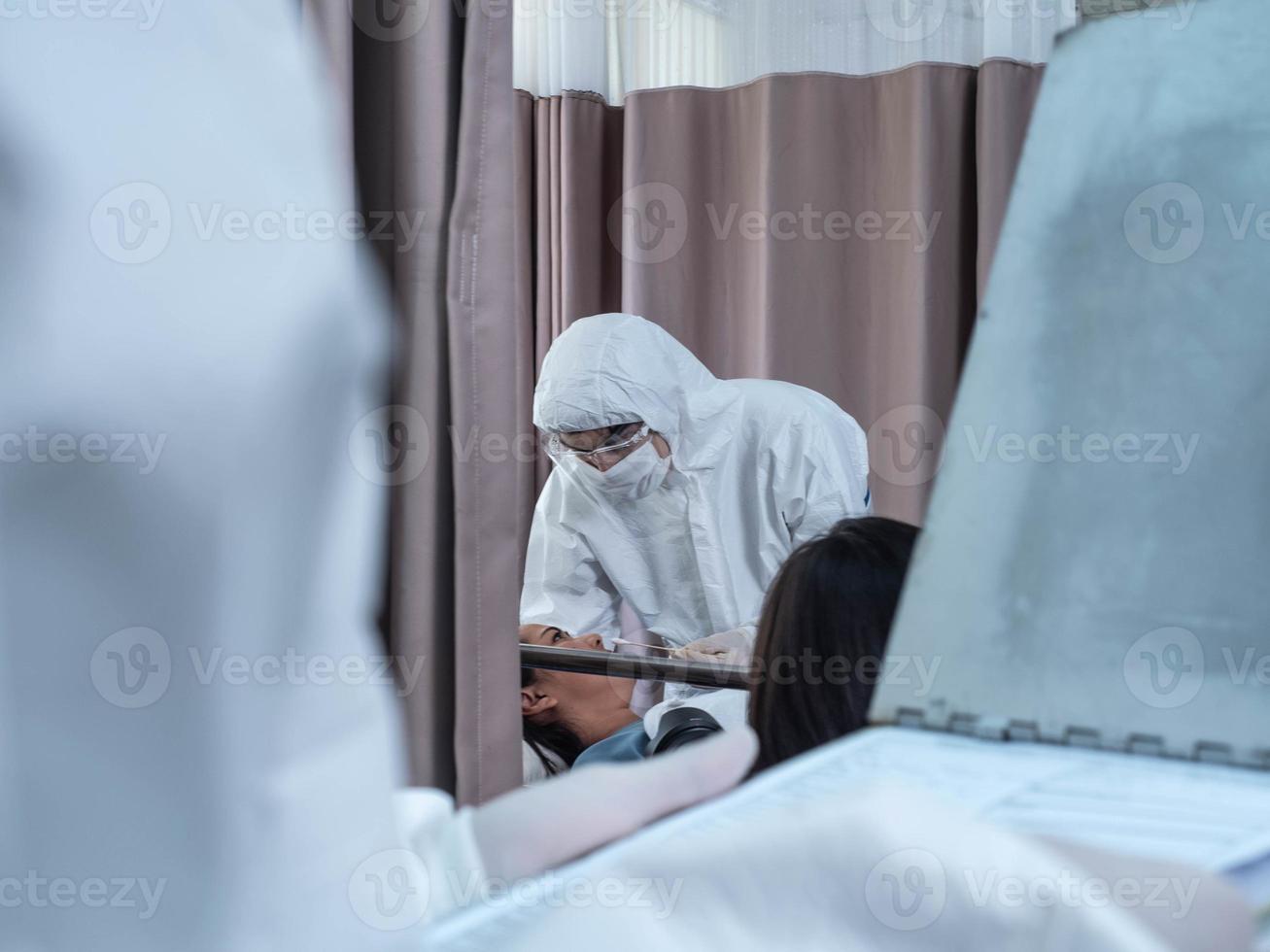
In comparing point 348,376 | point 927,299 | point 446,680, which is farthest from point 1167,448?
point 927,299

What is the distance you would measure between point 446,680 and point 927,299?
1.73 m

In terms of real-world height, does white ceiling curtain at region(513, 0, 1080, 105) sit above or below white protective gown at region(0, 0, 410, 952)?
above

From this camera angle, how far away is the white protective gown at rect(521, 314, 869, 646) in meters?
1.89

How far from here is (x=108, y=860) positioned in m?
0.27

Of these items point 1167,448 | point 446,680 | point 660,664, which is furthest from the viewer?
point 660,664

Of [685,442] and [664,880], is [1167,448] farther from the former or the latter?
[685,442]
